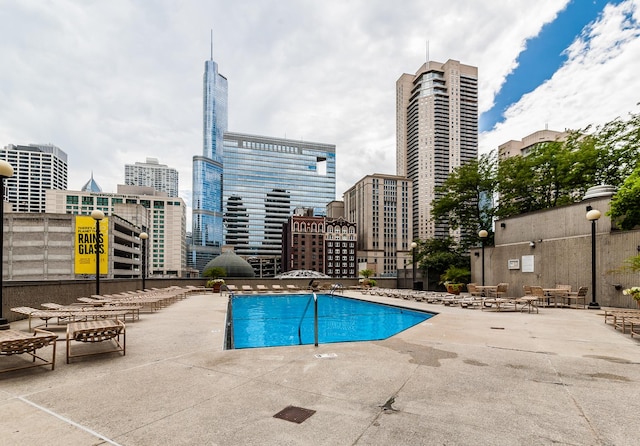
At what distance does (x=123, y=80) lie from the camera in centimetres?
2066

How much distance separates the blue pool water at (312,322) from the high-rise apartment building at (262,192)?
136536mm

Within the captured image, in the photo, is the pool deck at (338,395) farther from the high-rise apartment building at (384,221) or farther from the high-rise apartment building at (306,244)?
the high-rise apartment building at (384,221)

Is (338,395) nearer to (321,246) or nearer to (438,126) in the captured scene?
(321,246)

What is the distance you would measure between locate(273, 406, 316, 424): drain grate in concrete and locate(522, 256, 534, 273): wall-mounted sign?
18.4m

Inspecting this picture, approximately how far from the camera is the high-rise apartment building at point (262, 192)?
15712 cm

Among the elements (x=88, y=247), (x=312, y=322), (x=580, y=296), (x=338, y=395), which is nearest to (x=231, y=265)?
(x=88, y=247)

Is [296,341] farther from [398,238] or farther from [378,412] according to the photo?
[398,238]

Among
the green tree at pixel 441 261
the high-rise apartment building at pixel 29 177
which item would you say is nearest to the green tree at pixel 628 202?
the green tree at pixel 441 261

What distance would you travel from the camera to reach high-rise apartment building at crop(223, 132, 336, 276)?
157 metres

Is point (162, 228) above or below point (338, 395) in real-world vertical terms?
above

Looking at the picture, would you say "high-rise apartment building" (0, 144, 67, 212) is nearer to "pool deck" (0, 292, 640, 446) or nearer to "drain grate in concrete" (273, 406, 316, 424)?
"pool deck" (0, 292, 640, 446)

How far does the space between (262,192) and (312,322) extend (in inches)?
5950

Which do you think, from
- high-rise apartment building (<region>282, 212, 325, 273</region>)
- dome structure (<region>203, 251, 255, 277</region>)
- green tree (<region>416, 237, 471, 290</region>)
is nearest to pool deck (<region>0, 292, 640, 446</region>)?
green tree (<region>416, 237, 471, 290</region>)

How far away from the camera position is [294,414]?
11.0ft
